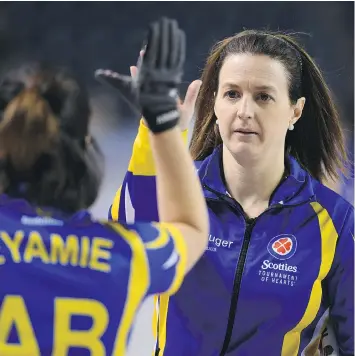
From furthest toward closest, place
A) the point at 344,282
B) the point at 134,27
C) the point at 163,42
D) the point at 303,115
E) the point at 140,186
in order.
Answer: the point at 134,27 → the point at 303,115 → the point at 344,282 → the point at 140,186 → the point at 163,42

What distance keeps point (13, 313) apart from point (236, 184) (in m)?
0.71

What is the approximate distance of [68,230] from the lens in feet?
3.08

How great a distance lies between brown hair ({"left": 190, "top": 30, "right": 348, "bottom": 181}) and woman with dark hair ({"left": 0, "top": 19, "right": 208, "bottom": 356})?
2.12 ft

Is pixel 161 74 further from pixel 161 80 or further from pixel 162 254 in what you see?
pixel 162 254

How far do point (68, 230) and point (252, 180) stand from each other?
0.66 metres

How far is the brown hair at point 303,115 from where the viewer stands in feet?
5.15

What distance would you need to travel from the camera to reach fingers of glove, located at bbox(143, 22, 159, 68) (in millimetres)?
892

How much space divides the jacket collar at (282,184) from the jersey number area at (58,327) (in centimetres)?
62

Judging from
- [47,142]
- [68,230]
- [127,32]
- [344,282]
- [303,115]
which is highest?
[127,32]

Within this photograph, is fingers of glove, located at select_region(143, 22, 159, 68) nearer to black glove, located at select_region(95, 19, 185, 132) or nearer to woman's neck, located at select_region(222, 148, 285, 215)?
black glove, located at select_region(95, 19, 185, 132)

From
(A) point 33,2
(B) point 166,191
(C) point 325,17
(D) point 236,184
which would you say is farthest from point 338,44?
(B) point 166,191

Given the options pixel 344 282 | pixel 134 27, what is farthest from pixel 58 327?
pixel 134 27

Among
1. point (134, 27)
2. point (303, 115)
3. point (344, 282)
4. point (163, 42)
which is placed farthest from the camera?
point (134, 27)

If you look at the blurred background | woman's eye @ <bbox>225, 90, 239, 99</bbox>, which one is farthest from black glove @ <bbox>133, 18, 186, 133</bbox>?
the blurred background
